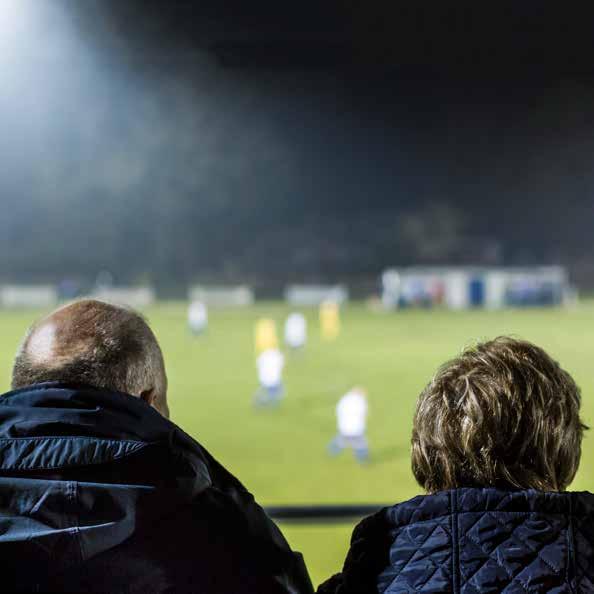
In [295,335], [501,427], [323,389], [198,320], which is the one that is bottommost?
[323,389]

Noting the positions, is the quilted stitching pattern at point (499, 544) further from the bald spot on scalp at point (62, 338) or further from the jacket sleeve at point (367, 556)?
the bald spot on scalp at point (62, 338)

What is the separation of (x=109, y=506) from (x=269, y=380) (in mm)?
5883

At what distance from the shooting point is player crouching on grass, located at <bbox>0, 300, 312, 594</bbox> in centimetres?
63

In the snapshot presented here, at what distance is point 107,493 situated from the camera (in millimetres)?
635

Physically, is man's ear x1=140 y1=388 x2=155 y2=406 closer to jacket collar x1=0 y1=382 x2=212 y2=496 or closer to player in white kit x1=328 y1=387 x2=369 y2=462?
jacket collar x1=0 y1=382 x2=212 y2=496

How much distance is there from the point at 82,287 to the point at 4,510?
17366 millimetres

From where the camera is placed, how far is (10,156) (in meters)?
18.5

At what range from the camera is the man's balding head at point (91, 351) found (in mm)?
702

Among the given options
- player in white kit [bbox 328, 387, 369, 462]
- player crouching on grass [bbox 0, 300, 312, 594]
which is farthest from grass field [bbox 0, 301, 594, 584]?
player crouching on grass [bbox 0, 300, 312, 594]

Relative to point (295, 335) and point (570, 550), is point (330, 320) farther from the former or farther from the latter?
point (570, 550)

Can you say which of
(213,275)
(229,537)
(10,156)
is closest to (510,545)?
(229,537)

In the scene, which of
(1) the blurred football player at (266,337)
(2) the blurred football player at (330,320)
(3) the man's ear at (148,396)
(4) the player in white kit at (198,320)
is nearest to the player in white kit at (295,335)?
(1) the blurred football player at (266,337)

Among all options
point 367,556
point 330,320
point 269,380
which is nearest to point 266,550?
point 367,556

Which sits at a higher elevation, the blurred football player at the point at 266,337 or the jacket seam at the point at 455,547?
the jacket seam at the point at 455,547
